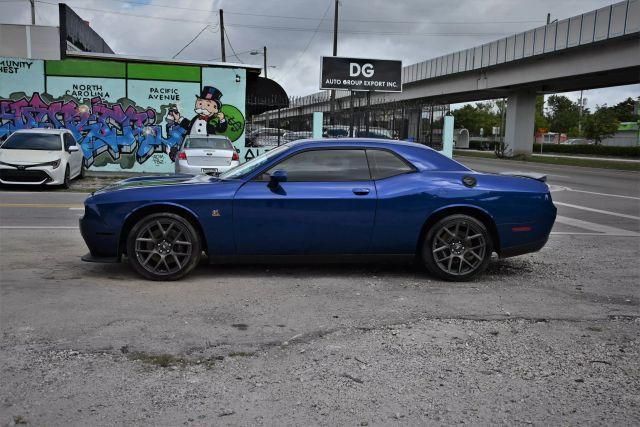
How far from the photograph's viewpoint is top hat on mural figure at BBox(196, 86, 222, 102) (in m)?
21.1

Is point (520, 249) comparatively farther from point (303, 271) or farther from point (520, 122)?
point (520, 122)

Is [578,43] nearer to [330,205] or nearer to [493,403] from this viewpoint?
[330,205]

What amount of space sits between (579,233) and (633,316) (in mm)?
4951

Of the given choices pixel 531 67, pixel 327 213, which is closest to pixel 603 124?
pixel 531 67

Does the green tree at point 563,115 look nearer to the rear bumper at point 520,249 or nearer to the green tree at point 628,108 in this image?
the green tree at point 628,108

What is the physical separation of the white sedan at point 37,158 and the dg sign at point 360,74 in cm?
998

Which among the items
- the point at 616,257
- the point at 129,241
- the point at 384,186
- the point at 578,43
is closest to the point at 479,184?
the point at 384,186

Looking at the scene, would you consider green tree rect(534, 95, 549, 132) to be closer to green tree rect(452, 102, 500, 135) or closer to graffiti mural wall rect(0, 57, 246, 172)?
green tree rect(452, 102, 500, 135)

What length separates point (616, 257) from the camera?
7.74 m

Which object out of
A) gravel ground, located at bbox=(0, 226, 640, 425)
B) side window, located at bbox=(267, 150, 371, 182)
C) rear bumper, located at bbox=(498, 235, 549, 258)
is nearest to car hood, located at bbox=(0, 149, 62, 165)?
gravel ground, located at bbox=(0, 226, 640, 425)

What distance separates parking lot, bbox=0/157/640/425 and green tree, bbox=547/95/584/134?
8634cm

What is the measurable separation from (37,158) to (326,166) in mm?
11094

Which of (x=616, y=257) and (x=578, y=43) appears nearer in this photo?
(x=616, y=257)

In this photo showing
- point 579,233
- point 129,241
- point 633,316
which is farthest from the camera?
point 579,233
